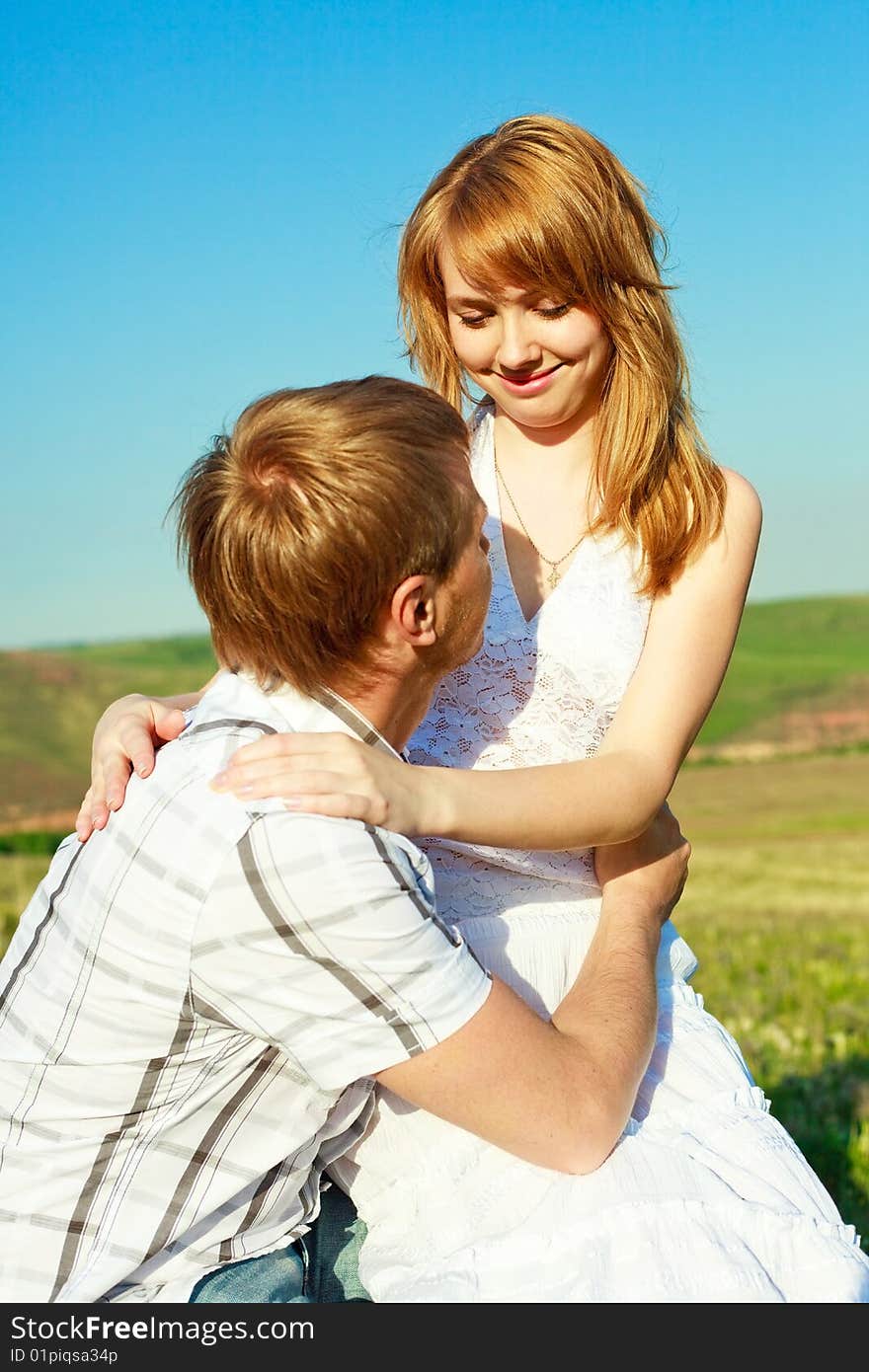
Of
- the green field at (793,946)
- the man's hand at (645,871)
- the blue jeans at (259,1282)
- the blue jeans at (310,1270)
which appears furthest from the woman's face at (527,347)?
the green field at (793,946)

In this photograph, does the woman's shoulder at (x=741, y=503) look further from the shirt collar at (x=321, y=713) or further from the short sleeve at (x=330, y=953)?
the short sleeve at (x=330, y=953)

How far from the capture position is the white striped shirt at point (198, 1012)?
240 cm

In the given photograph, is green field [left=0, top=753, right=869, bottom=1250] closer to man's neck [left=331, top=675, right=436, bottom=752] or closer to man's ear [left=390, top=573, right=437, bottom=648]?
man's neck [left=331, top=675, right=436, bottom=752]

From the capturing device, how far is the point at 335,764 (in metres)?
2.49

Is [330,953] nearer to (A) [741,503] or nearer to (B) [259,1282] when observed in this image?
(B) [259,1282]

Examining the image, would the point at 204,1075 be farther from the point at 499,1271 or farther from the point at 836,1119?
the point at 836,1119

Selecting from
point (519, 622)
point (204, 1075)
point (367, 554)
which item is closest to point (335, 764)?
point (367, 554)

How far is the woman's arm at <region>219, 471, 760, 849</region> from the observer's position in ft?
8.13

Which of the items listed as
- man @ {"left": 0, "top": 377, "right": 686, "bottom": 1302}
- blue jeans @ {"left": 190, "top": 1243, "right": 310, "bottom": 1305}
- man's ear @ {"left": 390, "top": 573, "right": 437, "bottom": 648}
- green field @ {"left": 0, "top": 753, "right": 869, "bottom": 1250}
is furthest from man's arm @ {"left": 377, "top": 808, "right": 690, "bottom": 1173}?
green field @ {"left": 0, "top": 753, "right": 869, "bottom": 1250}

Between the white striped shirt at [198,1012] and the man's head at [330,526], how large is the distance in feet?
0.47

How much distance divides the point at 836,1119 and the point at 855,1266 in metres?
3.52

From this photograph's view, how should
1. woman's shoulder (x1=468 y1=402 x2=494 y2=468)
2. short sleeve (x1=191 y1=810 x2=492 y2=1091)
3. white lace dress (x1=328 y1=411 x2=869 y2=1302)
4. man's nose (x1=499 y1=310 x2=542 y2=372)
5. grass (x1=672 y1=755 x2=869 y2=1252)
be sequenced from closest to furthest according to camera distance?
short sleeve (x1=191 y1=810 x2=492 y2=1091)
white lace dress (x1=328 y1=411 x2=869 y2=1302)
man's nose (x1=499 y1=310 x2=542 y2=372)
woman's shoulder (x1=468 y1=402 x2=494 y2=468)
grass (x1=672 y1=755 x2=869 y2=1252)

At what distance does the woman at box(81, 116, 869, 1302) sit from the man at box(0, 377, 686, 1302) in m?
0.19

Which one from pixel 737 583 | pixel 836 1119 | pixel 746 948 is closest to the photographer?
pixel 737 583
